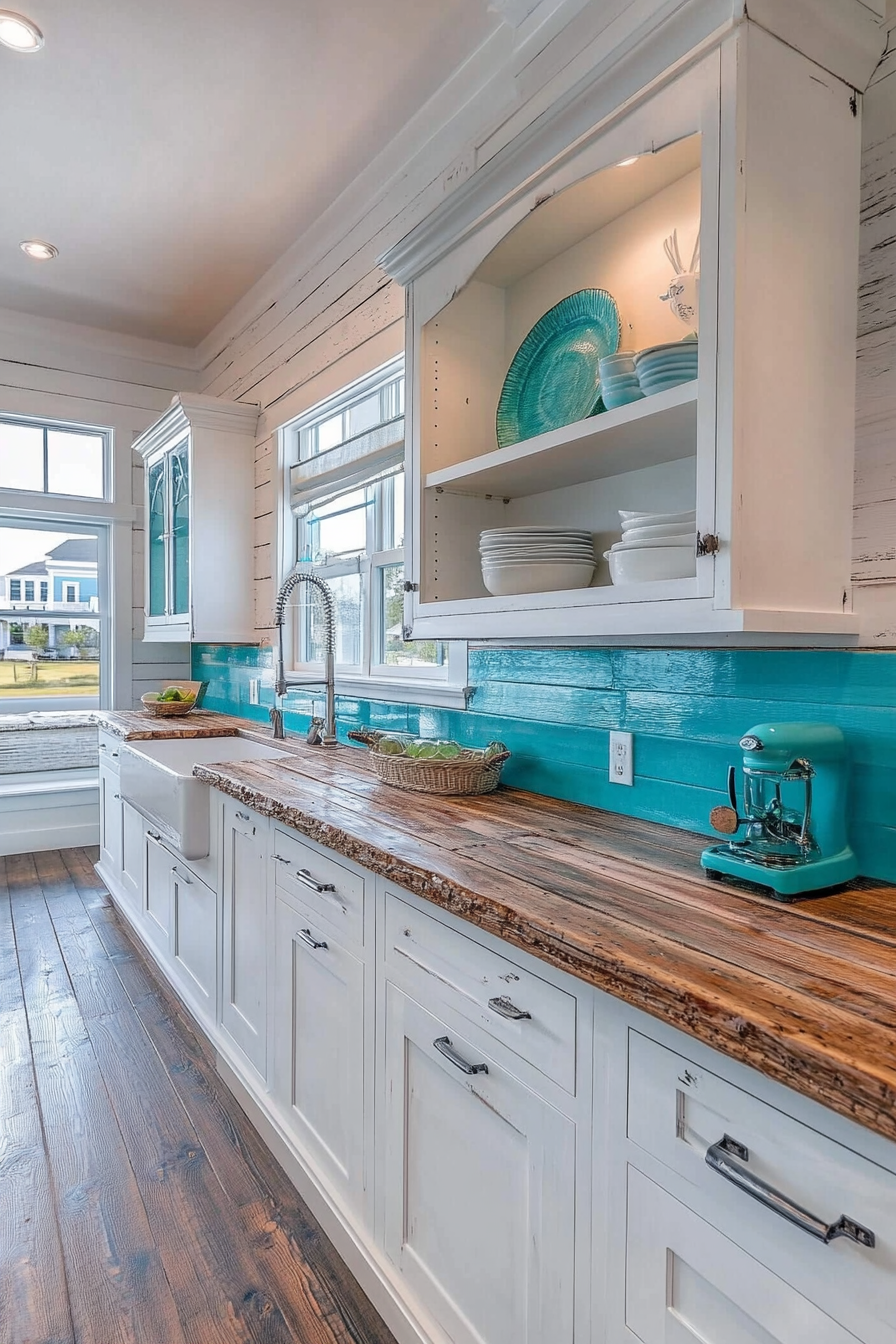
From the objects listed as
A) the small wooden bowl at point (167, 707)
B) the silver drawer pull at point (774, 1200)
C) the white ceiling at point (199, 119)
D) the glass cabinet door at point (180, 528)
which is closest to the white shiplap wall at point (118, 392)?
the white ceiling at point (199, 119)

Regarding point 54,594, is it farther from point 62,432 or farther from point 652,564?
point 652,564

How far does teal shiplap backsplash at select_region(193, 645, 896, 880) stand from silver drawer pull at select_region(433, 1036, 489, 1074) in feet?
2.07

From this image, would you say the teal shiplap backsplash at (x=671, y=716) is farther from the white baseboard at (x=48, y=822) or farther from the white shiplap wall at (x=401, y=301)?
the white baseboard at (x=48, y=822)

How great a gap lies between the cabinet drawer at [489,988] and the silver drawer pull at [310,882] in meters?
0.23

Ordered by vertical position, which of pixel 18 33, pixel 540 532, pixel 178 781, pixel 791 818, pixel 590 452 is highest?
pixel 18 33

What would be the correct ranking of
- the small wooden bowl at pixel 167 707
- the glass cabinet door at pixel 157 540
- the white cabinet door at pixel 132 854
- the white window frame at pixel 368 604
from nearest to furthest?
the white window frame at pixel 368 604 < the white cabinet door at pixel 132 854 < the small wooden bowl at pixel 167 707 < the glass cabinet door at pixel 157 540

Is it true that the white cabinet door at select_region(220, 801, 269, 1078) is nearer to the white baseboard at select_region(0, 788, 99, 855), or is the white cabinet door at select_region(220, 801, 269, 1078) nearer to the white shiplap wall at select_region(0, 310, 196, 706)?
the white baseboard at select_region(0, 788, 99, 855)

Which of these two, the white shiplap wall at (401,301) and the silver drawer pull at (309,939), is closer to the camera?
the white shiplap wall at (401,301)

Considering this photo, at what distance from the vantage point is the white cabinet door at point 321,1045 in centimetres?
150

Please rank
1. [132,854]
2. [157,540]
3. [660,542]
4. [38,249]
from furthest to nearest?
[157,540], [38,249], [132,854], [660,542]

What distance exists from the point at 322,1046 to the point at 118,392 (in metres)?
4.19

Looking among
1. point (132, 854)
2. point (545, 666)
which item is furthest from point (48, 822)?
point (545, 666)

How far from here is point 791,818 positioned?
3.92 feet

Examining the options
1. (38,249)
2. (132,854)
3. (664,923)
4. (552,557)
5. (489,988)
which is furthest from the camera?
(38,249)
